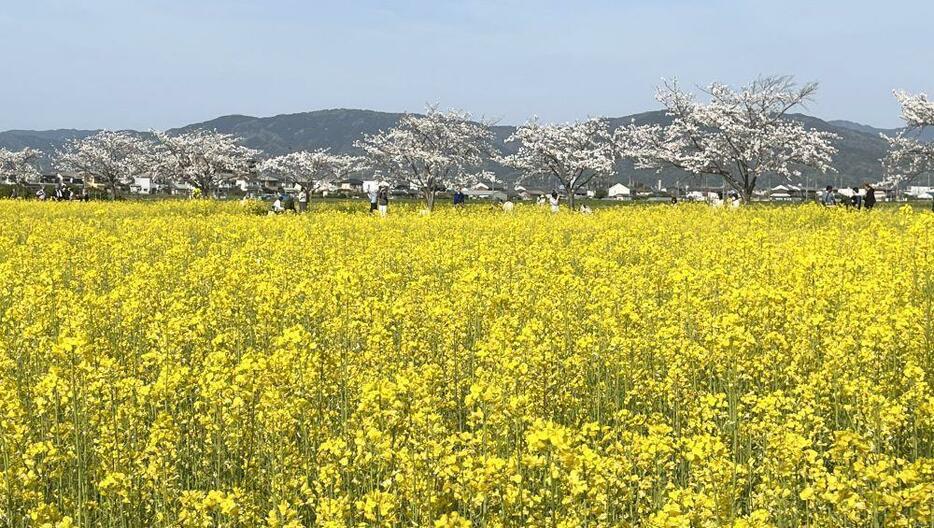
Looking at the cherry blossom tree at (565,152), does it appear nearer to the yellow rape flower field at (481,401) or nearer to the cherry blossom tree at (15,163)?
the yellow rape flower field at (481,401)

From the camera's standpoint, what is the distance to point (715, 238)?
49.8ft

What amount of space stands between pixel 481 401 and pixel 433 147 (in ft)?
179

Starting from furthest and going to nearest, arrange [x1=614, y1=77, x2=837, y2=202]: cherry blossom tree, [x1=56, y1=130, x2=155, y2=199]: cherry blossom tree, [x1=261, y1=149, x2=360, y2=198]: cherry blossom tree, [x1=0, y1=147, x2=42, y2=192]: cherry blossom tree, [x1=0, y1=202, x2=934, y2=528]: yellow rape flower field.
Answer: [x1=0, y1=147, x2=42, y2=192]: cherry blossom tree, [x1=56, y1=130, x2=155, y2=199]: cherry blossom tree, [x1=261, y1=149, x2=360, y2=198]: cherry blossom tree, [x1=614, y1=77, x2=837, y2=202]: cherry blossom tree, [x1=0, y1=202, x2=934, y2=528]: yellow rape flower field

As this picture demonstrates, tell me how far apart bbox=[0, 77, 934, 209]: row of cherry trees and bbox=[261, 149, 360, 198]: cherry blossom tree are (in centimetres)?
1240

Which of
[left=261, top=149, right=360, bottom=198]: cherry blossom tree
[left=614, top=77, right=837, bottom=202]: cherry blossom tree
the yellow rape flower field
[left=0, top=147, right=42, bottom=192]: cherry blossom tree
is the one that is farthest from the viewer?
[left=0, top=147, right=42, bottom=192]: cherry blossom tree

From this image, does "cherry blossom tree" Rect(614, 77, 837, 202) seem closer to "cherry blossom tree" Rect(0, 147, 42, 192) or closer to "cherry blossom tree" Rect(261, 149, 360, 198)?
"cherry blossom tree" Rect(261, 149, 360, 198)

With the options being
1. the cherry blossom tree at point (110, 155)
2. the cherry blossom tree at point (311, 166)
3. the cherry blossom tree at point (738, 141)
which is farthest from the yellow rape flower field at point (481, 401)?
the cherry blossom tree at point (110, 155)

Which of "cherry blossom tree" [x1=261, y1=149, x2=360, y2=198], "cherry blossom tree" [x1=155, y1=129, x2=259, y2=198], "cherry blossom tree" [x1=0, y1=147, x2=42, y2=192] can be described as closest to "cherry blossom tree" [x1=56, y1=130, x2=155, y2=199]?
"cherry blossom tree" [x1=155, y1=129, x2=259, y2=198]

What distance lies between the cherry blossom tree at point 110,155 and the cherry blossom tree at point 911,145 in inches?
3174

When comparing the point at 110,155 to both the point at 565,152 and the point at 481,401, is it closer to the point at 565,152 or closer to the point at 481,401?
the point at 565,152

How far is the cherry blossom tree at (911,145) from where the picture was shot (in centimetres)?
4522

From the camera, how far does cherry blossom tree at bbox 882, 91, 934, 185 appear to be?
4522 cm

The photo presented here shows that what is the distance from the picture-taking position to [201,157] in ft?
263

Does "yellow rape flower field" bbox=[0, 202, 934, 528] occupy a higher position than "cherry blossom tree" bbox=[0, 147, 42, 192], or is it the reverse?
"cherry blossom tree" bbox=[0, 147, 42, 192]
